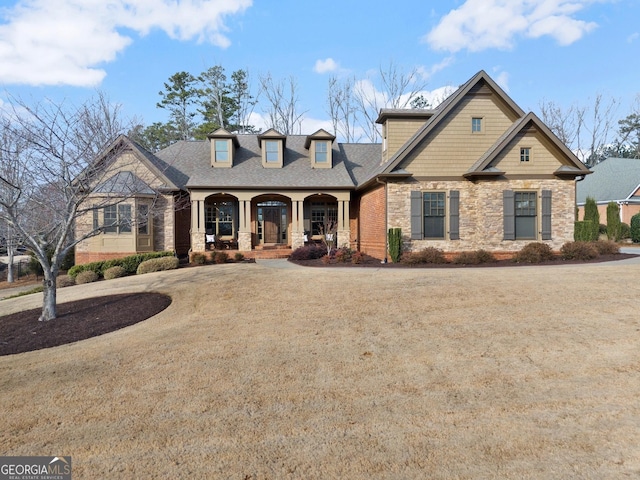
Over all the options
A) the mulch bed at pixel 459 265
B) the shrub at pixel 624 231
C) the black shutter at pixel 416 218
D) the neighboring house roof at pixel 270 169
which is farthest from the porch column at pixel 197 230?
the shrub at pixel 624 231

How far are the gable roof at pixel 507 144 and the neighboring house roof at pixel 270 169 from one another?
628cm

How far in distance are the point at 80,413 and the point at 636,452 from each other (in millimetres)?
5561

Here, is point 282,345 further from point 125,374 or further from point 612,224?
point 612,224

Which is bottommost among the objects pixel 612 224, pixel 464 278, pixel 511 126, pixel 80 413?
pixel 80 413

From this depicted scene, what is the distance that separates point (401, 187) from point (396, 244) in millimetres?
2431

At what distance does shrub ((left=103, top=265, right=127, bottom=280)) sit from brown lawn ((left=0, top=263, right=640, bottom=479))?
8.41 m

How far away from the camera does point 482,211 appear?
1539cm

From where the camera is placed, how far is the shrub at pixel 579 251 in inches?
558

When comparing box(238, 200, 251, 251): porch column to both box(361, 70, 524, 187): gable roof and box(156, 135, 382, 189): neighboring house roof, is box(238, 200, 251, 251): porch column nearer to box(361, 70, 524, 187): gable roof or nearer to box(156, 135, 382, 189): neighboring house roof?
box(156, 135, 382, 189): neighboring house roof

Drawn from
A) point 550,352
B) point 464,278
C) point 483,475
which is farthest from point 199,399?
point 464,278

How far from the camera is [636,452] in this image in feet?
10.8

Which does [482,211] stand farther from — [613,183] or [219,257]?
[613,183]

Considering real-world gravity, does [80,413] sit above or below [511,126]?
below

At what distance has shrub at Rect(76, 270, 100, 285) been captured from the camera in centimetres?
1555
